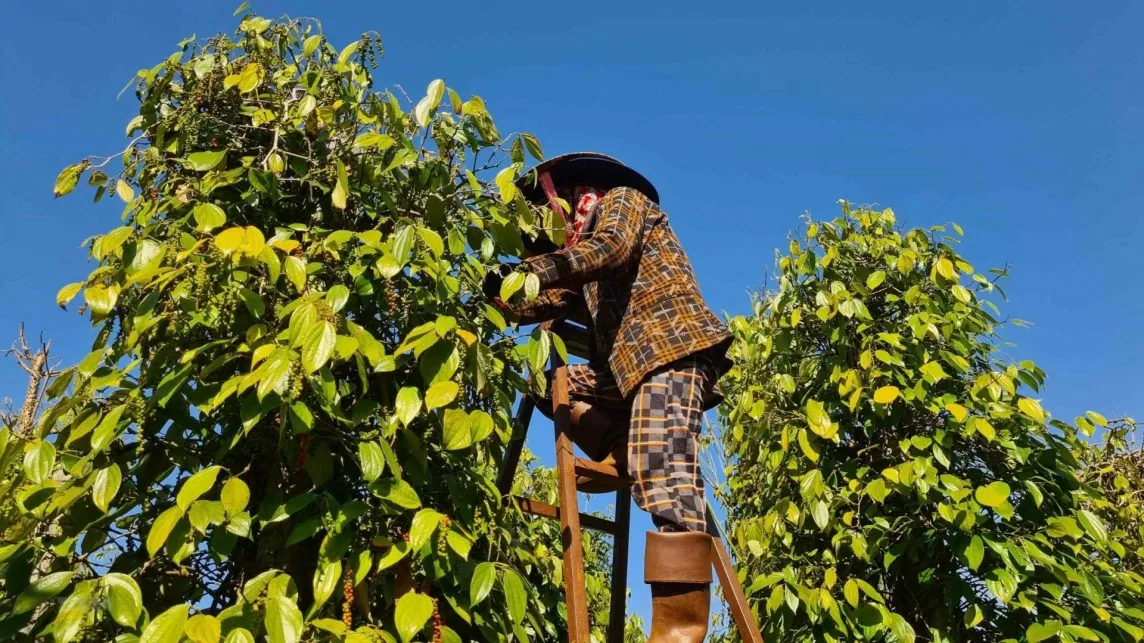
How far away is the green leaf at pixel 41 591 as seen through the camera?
4.84ft

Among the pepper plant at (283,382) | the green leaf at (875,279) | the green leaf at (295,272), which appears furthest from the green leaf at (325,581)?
the green leaf at (875,279)

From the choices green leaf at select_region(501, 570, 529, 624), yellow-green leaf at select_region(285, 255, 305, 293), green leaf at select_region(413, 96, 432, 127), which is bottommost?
green leaf at select_region(501, 570, 529, 624)

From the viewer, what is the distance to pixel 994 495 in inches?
118

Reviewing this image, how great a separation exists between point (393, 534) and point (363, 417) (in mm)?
250

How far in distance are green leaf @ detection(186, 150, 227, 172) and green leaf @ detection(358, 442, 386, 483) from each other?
27.8 inches

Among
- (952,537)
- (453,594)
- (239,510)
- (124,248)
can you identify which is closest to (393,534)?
(453,594)

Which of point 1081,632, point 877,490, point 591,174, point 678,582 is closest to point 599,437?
point 678,582

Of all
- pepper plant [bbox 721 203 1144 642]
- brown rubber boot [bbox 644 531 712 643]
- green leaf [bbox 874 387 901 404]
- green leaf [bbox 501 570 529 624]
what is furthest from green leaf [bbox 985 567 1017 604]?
green leaf [bbox 501 570 529 624]

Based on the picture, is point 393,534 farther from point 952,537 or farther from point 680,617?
point 952,537

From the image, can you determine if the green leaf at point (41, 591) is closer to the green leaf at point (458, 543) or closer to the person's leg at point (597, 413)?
the green leaf at point (458, 543)

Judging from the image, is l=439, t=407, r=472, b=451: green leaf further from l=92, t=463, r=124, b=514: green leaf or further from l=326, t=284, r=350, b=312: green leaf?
l=92, t=463, r=124, b=514: green leaf

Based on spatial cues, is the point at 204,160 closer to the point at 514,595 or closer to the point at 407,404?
the point at 407,404

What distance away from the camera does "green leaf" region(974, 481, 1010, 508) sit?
2992 mm

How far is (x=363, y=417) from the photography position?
1610 mm
